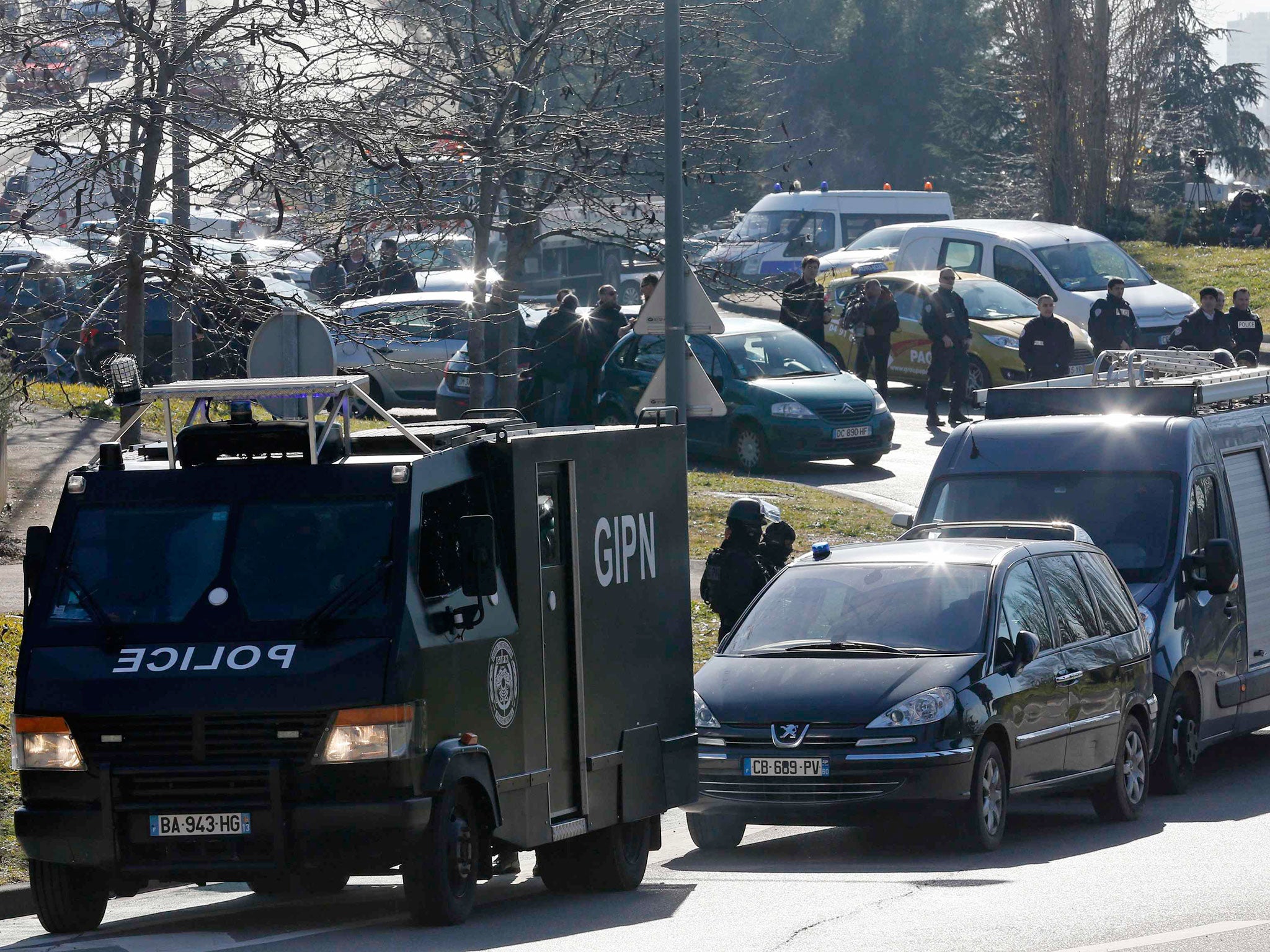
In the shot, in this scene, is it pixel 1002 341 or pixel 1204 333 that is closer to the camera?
pixel 1204 333

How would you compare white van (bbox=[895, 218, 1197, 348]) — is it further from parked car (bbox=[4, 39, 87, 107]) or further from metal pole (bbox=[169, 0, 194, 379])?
parked car (bbox=[4, 39, 87, 107])

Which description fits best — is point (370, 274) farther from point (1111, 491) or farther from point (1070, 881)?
point (1070, 881)

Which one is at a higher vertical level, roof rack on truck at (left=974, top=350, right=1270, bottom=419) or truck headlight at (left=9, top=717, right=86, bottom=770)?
roof rack on truck at (left=974, top=350, right=1270, bottom=419)

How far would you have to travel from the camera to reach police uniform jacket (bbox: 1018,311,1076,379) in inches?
1009

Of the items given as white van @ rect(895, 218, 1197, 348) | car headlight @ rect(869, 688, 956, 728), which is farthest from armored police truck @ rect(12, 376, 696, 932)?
white van @ rect(895, 218, 1197, 348)

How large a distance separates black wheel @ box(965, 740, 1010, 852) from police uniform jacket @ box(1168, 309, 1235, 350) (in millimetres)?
15130

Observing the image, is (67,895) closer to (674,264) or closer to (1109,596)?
(1109,596)

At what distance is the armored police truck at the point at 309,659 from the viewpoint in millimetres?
7957

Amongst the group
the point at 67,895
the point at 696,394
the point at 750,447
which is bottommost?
the point at 67,895

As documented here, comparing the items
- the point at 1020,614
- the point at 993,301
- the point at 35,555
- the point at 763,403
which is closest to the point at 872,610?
the point at 1020,614

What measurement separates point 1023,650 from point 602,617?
2.60m

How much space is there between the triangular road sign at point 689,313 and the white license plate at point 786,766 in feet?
19.6

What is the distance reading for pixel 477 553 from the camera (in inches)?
327

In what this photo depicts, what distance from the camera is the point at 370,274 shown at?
14516 millimetres
